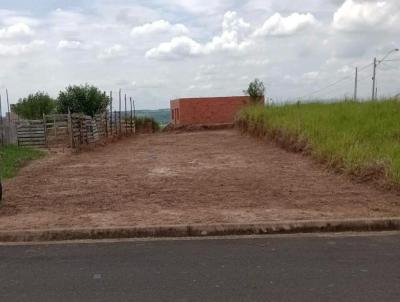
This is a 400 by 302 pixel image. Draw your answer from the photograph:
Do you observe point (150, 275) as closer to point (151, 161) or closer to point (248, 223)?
point (248, 223)

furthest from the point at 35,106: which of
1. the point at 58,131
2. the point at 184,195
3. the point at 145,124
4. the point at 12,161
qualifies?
the point at 184,195

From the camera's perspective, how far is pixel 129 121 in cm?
3866

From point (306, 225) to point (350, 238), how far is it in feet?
2.00

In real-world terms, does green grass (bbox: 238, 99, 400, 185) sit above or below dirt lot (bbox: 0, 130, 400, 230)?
above

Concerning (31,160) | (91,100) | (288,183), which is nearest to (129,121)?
(91,100)

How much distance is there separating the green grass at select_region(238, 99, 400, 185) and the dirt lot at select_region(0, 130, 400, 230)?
476mm

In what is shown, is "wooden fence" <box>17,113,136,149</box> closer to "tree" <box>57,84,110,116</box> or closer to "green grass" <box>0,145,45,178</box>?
"green grass" <box>0,145,45,178</box>

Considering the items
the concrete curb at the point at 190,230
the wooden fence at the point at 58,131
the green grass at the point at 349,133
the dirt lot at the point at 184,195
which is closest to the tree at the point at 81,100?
the wooden fence at the point at 58,131

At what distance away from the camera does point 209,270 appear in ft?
17.4

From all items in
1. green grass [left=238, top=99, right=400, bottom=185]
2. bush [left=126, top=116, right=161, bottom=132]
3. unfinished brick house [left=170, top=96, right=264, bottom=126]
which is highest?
green grass [left=238, top=99, right=400, bottom=185]

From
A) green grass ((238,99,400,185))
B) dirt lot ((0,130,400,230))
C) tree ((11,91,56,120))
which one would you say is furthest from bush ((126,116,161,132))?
dirt lot ((0,130,400,230))

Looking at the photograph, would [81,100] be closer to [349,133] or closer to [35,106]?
[35,106]

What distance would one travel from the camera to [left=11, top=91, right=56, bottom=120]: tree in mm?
53875

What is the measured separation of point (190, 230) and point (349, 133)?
26.1 ft
